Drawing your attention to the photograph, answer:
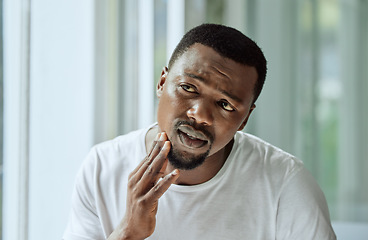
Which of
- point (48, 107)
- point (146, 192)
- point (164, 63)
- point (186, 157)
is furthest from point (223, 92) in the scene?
point (164, 63)

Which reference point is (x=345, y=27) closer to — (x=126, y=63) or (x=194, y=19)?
(x=194, y=19)

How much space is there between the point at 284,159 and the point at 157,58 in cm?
144

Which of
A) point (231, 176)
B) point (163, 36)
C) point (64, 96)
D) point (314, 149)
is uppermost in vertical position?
point (163, 36)

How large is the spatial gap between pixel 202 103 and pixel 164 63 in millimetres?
1501

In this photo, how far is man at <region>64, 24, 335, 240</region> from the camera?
109 cm

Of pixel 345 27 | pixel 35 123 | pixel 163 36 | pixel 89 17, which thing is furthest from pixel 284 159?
pixel 163 36

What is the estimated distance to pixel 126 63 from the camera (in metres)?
2.23

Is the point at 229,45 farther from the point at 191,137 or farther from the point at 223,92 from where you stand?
the point at 191,137

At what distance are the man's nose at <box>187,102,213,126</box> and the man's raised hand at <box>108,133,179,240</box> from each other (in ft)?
0.28

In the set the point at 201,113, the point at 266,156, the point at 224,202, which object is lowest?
the point at 224,202

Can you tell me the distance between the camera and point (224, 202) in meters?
1.22

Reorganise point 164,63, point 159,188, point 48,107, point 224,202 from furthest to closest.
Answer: point 164,63, point 48,107, point 224,202, point 159,188

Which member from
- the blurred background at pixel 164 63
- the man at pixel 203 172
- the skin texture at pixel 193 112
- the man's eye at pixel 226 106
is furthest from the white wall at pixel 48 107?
the man's eye at pixel 226 106

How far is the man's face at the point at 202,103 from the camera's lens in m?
1.10
